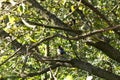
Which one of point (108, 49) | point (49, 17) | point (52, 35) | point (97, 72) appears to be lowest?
point (97, 72)

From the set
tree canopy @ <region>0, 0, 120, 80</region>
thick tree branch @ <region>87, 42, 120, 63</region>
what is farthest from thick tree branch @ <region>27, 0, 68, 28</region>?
thick tree branch @ <region>87, 42, 120, 63</region>

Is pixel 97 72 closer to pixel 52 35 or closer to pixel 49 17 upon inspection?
pixel 49 17

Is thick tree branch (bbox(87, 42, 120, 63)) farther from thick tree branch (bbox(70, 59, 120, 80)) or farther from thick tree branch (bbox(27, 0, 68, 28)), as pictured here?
thick tree branch (bbox(27, 0, 68, 28))

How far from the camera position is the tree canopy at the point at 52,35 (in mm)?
4410

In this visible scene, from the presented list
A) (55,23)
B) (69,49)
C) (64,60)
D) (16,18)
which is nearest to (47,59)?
(64,60)

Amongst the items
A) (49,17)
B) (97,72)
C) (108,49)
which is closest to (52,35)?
(49,17)

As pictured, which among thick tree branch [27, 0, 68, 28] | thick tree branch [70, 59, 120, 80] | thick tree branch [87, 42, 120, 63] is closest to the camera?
thick tree branch [27, 0, 68, 28]

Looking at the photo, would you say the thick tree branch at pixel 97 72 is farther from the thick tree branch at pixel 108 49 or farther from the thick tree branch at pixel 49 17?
the thick tree branch at pixel 49 17

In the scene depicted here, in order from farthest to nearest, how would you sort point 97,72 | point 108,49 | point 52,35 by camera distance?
point 108,49 → point 97,72 → point 52,35

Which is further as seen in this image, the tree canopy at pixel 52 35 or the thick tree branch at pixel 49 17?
the thick tree branch at pixel 49 17

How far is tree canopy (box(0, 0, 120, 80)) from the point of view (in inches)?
174

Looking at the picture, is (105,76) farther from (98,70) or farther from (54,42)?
(54,42)

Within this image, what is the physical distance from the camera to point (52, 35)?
4.41 meters

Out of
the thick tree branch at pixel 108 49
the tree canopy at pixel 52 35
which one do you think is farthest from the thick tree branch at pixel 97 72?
the thick tree branch at pixel 108 49
